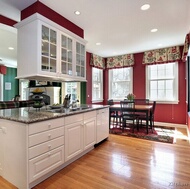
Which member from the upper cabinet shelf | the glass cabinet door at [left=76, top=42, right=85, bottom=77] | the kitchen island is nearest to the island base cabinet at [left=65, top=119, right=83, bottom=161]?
the kitchen island

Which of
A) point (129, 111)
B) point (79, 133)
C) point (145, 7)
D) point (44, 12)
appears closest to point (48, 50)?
point (44, 12)

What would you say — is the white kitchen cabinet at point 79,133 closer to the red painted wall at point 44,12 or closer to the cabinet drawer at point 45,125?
the cabinet drawer at point 45,125

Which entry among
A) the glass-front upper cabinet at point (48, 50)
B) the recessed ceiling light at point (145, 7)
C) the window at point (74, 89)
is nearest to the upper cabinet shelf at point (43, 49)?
the glass-front upper cabinet at point (48, 50)

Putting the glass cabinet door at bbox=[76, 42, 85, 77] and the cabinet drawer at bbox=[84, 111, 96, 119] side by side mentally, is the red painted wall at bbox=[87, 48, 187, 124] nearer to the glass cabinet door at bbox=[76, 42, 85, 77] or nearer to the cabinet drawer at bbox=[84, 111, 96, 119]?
the glass cabinet door at bbox=[76, 42, 85, 77]

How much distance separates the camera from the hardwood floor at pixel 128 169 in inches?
71.2

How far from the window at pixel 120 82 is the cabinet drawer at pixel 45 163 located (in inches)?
171

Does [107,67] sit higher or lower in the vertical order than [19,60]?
higher

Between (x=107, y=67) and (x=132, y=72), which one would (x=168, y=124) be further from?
(x=107, y=67)

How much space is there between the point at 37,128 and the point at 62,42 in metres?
1.73

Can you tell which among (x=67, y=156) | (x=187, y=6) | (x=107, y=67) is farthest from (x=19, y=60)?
(x=107, y=67)

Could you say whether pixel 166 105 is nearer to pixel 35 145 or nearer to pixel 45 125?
pixel 45 125

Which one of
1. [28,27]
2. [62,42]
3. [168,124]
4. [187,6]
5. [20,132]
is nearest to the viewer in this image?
[20,132]

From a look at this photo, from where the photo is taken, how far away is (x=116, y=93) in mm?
6188

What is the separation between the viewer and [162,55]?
4.93 m
